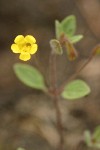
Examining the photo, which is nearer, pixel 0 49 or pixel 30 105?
pixel 30 105

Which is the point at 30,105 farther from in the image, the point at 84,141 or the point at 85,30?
the point at 85,30

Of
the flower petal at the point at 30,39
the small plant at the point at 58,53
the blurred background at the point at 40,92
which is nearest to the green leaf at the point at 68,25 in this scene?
the small plant at the point at 58,53

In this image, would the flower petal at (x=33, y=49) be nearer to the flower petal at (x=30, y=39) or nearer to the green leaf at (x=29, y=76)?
the flower petal at (x=30, y=39)

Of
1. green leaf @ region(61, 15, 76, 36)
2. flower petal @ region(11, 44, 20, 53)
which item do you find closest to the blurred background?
green leaf @ region(61, 15, 76, 36)

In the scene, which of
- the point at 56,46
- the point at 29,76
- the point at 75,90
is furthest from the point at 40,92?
the point at 56,46

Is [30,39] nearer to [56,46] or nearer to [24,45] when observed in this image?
[24,45]

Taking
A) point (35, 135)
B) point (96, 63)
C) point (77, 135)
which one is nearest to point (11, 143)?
point (35, 135)
